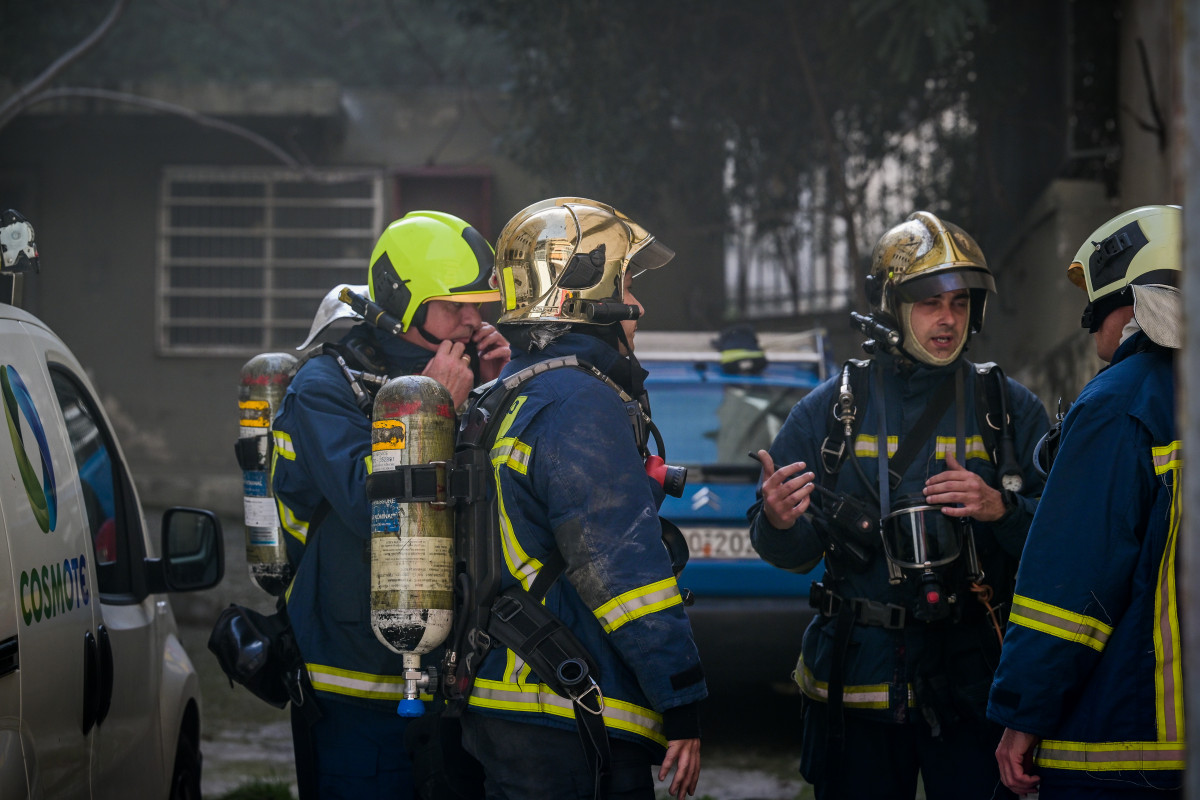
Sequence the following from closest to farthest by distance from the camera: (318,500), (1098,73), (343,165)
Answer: (318,500)
(1098,73)
(343,165)

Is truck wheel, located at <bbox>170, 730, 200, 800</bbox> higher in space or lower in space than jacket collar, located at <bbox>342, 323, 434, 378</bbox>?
lower

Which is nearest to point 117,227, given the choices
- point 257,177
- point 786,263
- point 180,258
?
point 180,258

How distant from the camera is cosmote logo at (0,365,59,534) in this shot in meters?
2.70

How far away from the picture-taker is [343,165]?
11.9 m

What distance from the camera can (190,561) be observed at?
349 centimetres

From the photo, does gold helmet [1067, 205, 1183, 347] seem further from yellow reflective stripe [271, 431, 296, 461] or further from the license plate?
the license plate

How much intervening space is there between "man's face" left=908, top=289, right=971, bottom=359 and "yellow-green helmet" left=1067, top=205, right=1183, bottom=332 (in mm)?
596

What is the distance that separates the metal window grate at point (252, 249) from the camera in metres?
12.0

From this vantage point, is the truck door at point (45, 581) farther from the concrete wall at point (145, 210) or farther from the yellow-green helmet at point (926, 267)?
the concrete wall at point (145, 210)

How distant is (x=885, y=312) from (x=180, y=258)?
9.91 m

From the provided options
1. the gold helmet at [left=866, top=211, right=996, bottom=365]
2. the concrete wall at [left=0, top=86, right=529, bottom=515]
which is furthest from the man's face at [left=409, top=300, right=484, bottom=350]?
the concrete wall at [left=0, top=86, right=529, bottom=515]

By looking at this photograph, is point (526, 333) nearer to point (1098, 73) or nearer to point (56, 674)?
point (56, 674)

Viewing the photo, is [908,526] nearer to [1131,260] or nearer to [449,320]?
[1131,260]

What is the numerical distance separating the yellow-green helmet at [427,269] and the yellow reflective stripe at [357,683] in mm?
940
